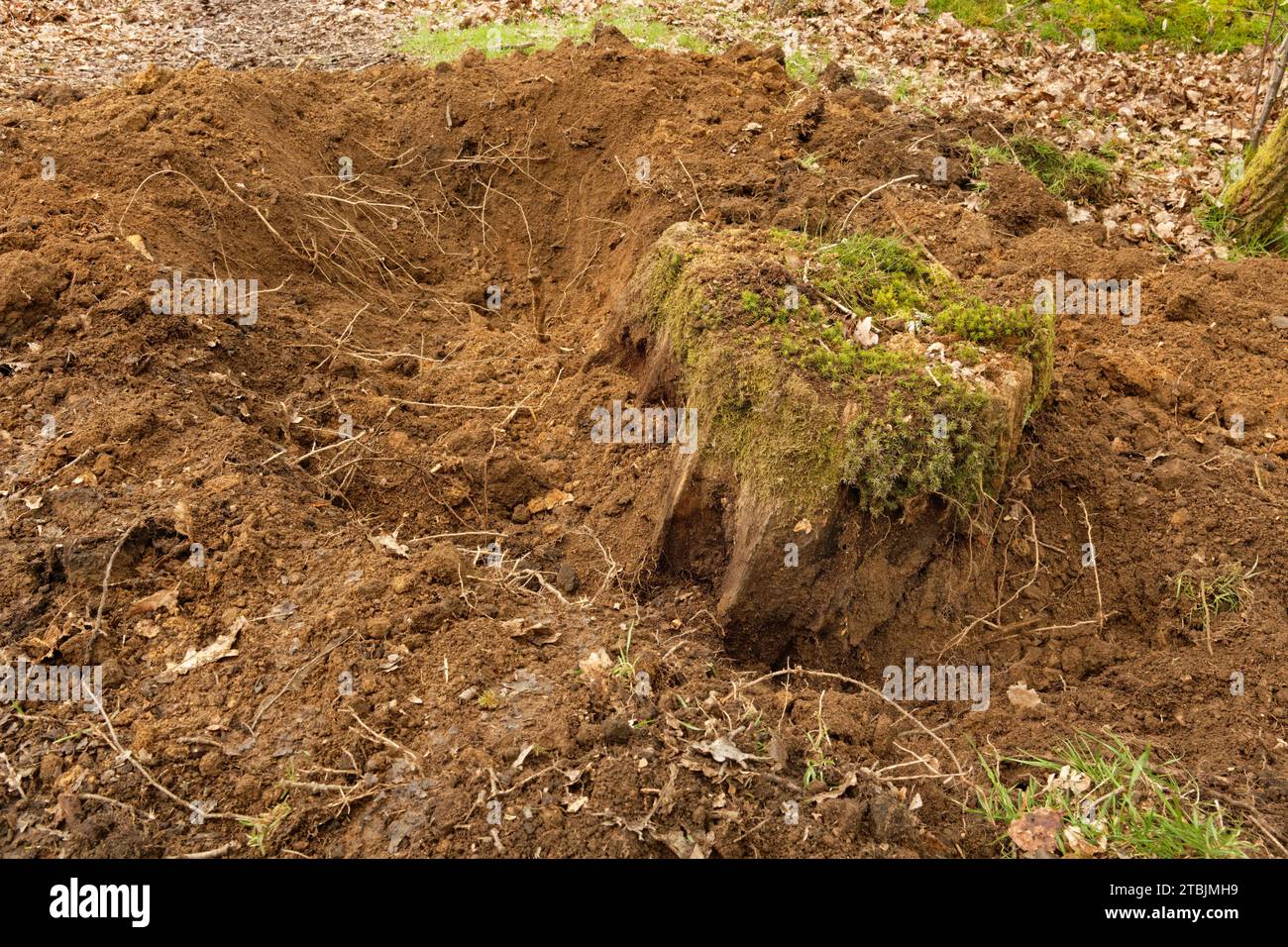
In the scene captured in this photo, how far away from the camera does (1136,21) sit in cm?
797

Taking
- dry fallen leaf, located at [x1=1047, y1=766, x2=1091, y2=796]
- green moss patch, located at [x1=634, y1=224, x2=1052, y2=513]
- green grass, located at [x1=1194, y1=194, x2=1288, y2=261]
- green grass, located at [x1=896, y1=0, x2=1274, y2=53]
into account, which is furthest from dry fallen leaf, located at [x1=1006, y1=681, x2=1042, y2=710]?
green grass, located at [x1=896, y1=0, x2=1274, y2=53]

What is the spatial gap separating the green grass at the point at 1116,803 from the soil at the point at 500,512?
0.31 ft

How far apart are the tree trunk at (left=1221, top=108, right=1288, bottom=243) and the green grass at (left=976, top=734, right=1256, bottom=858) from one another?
4.64 meters

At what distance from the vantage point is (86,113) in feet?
17.9

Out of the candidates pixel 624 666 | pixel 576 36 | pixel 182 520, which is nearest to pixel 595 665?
pixel 624 666

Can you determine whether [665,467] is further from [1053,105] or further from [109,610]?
[1053,105]

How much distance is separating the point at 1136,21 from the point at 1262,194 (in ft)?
11.3

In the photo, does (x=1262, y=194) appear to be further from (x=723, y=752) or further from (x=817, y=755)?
(x=723, y=752)

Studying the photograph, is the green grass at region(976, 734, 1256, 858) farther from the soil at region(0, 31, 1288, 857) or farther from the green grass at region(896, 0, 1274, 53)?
the green grass at region(896, 0, 1274, 53)

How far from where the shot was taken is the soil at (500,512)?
2.44 meters

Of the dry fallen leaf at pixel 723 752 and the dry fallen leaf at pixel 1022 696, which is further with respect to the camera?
the dry fallen leaf at pixel 1022 696

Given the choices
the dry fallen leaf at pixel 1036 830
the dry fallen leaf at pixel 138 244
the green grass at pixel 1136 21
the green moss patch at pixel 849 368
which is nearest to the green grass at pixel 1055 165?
the green grass at pixel 1136 21

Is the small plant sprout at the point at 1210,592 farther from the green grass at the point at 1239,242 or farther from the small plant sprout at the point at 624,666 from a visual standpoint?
the green grass at the point at 1239,242

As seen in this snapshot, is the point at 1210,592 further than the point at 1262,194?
No
